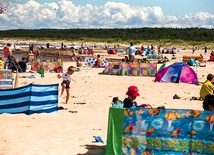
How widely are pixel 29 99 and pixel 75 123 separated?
126 cm

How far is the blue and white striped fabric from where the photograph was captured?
10.1 m

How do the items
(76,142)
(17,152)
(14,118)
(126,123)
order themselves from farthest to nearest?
(14,118), (76,142), (17,152), (126,123)

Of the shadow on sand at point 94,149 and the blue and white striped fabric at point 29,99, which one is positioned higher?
the blue and white striped fabric at point 29,99

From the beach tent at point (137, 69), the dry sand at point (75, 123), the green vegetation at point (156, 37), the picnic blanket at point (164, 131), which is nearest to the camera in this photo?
the picnic blanket at point (164, 131)


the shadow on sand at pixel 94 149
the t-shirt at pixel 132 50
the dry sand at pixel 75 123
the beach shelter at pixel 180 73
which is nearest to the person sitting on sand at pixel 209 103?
the shadow on sand at pixel 94 149

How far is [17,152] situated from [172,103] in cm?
669

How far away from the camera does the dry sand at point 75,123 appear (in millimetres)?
7741

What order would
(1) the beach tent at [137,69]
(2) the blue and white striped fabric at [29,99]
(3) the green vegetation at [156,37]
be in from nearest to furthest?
(2) the blue and white striped fabric at [29,99] < (1) the beach tent at [137,69] < (3) the green vegetation at [156,37]

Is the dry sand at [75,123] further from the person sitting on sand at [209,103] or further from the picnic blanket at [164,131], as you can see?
the person sitting on sand at [209,103]

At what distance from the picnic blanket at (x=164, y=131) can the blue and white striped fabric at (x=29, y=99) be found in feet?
13.1

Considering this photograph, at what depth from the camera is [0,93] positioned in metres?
10.1

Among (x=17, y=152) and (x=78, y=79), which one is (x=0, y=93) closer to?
(x=17, y=152)

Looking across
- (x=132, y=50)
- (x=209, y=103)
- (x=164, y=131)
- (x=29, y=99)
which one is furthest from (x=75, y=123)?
(x=132, y=50)

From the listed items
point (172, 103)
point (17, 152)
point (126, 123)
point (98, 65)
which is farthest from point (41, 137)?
point (98, 65)
